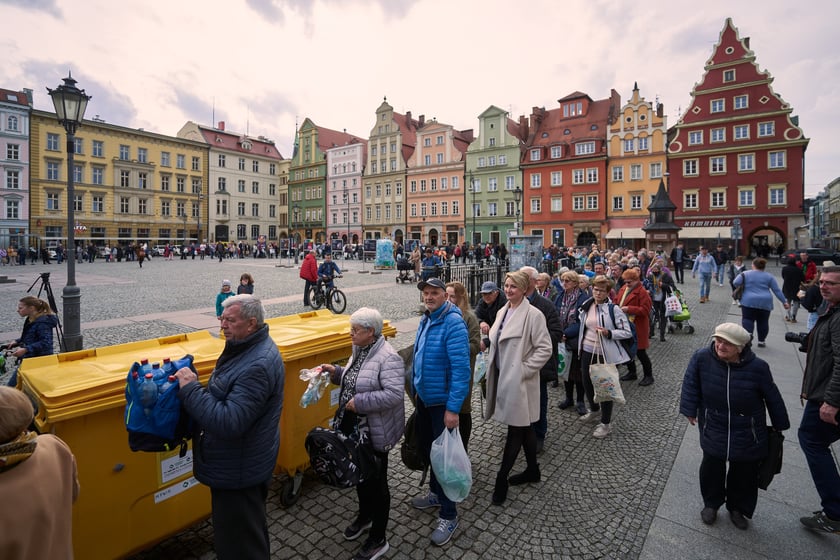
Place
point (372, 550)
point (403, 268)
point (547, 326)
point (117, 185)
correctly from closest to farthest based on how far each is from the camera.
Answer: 1. point (372, 550)
2. point (547, 326)
3. point (403, 268)
4. point (117, 185)

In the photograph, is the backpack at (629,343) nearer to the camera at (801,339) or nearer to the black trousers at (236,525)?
the camera at (801,339)

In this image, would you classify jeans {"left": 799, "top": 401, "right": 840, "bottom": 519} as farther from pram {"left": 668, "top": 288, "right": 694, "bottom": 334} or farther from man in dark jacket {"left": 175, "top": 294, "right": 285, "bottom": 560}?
pram {"left": 668, "top": 288, "right": 694, "bottom": 334}

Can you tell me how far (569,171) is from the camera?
152ft

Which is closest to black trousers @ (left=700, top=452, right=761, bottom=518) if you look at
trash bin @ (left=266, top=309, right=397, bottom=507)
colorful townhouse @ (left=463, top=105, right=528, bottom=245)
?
trash bin @ (left=266, top=309, right=397, bottom=507)

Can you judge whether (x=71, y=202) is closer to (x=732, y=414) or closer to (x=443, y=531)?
(x=443, y=531)

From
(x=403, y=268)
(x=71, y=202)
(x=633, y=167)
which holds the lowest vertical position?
(x=403, y=268)

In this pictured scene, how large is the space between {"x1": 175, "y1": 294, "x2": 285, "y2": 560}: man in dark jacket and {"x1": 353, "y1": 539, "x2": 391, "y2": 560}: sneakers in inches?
29.9

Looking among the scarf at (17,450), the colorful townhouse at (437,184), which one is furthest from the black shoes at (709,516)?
the colorful townhouse at (437,184)

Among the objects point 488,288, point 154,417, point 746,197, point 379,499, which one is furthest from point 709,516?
point 746,197

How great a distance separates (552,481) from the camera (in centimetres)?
429

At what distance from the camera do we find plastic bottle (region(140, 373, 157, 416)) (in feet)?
7.49

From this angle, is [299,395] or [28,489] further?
[299,395]

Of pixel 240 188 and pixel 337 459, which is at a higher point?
pixel 240 188

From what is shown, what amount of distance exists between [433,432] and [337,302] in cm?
1106
